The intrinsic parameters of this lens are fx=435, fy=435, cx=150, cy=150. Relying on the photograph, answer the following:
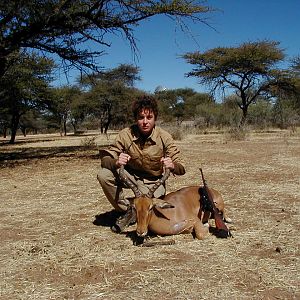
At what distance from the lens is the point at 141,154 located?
5312 millimetres

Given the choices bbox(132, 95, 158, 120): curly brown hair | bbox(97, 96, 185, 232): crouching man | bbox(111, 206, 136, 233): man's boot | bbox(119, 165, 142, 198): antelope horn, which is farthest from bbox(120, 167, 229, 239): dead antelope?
bbox(132, 95, 158, 120): curly brown hair

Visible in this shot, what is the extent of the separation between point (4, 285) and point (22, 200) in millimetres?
3953

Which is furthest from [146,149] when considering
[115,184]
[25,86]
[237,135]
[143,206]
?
[25,86]

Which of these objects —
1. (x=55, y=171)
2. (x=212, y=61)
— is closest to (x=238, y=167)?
(x=55, y=171)

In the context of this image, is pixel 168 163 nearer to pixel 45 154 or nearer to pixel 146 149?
pixel 146 149

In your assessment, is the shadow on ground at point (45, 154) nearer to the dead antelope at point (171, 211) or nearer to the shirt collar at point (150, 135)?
the shirt collar at point (150, 135)

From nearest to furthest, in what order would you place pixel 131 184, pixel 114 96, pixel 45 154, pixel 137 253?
pixel 137 253, pixel 131 184, pixel 45 154, pixel 114 96

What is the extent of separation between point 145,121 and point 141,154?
0.41 m

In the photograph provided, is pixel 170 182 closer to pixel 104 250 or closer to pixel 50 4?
pixel 104 250

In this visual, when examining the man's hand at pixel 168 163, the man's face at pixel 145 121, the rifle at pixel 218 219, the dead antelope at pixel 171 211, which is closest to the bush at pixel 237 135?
the dead antelope at pixel 171 211

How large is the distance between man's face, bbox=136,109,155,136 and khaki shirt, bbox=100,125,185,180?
10 cm

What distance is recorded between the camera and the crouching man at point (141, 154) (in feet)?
17.3

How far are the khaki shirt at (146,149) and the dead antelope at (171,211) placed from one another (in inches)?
16.5

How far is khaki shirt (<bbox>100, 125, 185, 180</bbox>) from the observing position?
5.32 meters
